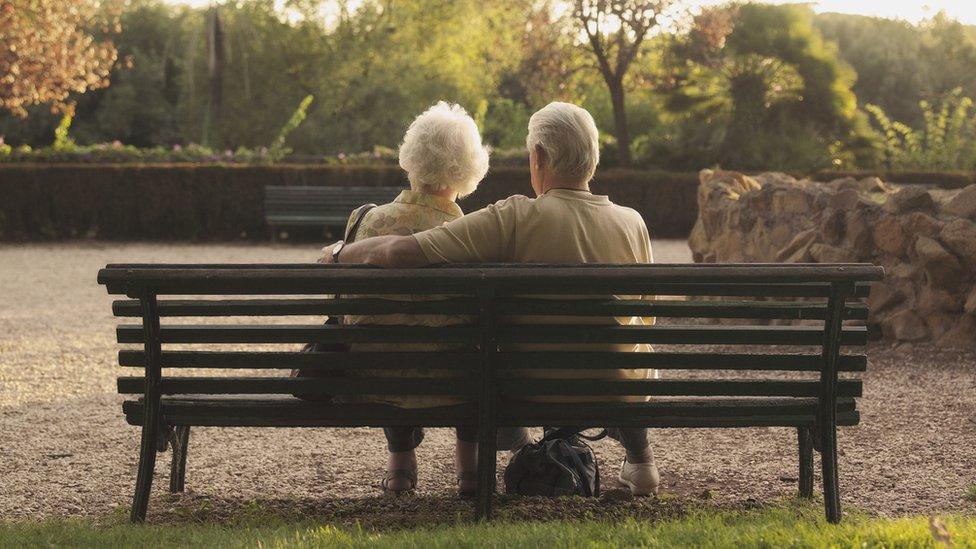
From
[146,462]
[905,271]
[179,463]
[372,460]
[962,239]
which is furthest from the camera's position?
[905,271]

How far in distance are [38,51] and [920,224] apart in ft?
42.7

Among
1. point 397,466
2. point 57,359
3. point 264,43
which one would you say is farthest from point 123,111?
point 397,466

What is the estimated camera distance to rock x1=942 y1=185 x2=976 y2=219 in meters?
7.32

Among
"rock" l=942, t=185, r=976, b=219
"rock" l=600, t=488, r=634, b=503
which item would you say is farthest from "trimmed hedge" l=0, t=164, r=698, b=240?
"rock" l=600, t=488, r=634, b=503

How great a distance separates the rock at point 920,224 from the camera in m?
7.33

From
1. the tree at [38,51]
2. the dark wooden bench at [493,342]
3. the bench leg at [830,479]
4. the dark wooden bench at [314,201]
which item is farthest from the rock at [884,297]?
the tree at [38,51]

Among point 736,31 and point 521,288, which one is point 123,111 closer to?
point 736,31

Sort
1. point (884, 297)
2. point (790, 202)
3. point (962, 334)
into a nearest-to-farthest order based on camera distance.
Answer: point (962, 334) → point (884, 297) → point (790, 202)

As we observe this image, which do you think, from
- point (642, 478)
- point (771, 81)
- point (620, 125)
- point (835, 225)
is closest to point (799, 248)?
point (835, 225)

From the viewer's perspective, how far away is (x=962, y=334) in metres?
7.31

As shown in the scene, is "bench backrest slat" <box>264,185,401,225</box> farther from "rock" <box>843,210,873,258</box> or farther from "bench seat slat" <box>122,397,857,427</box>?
"bench seat slat" <box>122,397,857,427</box>

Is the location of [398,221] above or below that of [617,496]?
above

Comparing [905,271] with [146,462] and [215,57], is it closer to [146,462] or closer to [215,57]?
[146,462]

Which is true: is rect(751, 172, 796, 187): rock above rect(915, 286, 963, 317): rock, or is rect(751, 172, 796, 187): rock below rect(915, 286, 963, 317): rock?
above
